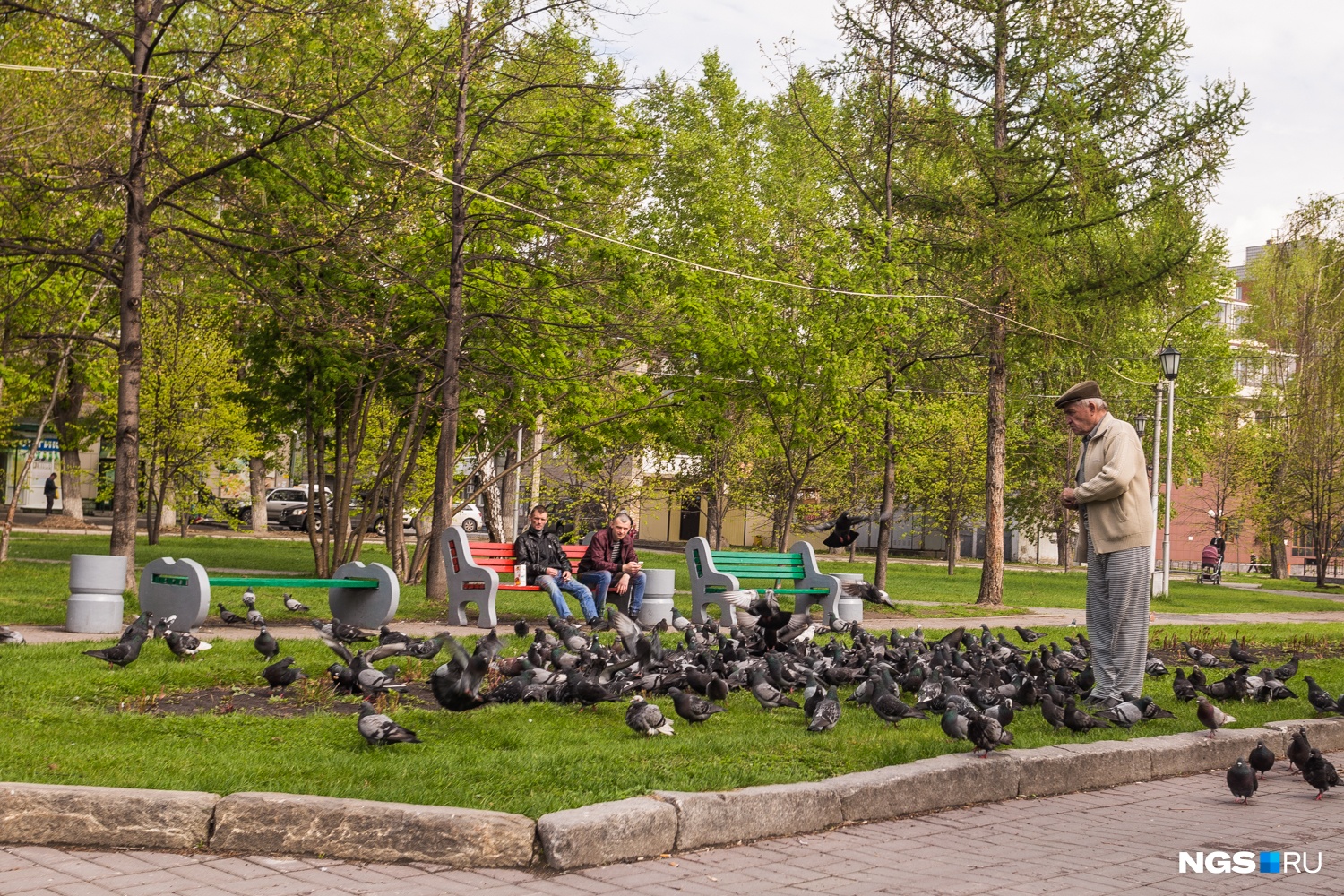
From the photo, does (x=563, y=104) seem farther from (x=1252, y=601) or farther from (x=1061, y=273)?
(x=1252, y=601)

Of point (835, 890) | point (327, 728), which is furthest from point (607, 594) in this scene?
point (835, 890)

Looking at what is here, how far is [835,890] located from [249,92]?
11.6 m

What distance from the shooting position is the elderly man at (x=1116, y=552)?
8.67m

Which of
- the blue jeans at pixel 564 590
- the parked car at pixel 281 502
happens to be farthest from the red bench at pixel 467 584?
the parked car at pixel 281 502

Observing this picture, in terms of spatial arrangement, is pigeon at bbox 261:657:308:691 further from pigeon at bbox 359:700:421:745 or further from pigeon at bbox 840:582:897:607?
pigeon at bbox 840:582:897:607

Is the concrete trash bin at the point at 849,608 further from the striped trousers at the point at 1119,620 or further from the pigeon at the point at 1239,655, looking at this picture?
the striped trousers at the point at 1119,620

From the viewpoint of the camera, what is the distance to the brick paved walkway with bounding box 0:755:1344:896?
4.78 m

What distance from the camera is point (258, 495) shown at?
40.5m

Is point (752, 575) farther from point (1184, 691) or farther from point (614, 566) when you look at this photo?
point (1184, 691)

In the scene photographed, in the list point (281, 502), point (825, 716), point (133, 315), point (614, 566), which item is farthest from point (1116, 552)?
point (281, 502)

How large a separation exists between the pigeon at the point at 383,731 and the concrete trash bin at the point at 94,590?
5589 millimetres

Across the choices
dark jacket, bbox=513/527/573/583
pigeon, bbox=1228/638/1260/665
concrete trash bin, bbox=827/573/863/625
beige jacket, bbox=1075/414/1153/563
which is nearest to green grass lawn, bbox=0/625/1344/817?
beige jacket, bbox=1075/414/1153/563

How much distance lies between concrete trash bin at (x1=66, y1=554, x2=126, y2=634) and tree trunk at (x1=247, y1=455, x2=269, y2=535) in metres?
27.7

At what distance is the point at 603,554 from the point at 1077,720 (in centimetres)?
750
